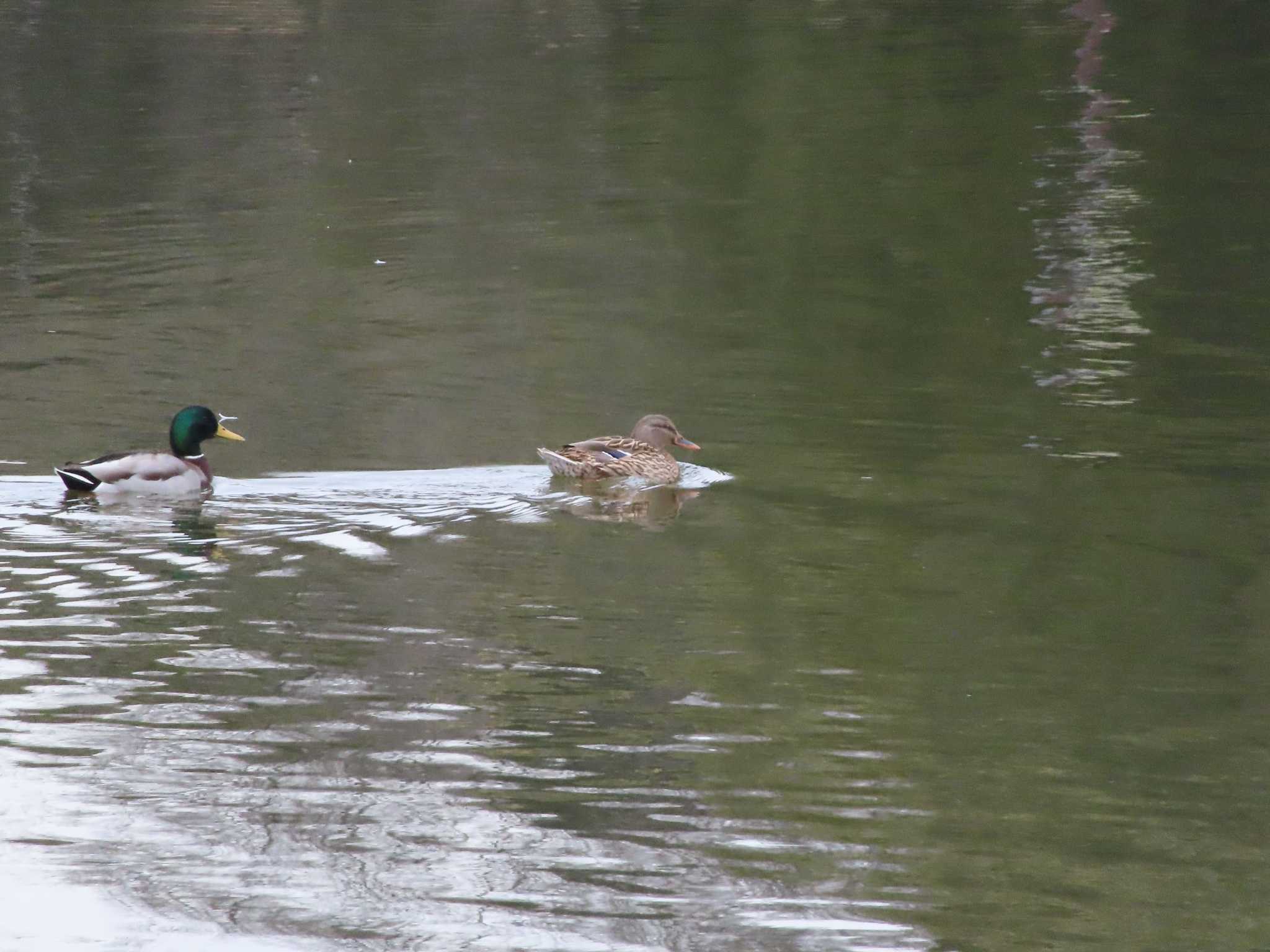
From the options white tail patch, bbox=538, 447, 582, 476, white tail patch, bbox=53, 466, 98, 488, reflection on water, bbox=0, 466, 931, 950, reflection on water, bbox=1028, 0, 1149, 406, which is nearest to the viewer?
reflection on water, bbox=0, 466, 931, 950

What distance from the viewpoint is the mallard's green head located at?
41.3ft

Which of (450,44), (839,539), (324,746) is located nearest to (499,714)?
(324,746)

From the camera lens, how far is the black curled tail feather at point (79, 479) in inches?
464

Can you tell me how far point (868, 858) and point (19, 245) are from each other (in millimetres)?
17312

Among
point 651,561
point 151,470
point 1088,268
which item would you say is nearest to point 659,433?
point 651,561

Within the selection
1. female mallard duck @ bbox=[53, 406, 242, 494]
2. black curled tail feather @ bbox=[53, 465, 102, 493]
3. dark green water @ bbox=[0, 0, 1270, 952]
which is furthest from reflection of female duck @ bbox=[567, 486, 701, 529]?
black curled tail feather @ bbox=[53, 465, 102, 493]

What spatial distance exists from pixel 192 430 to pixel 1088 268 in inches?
390

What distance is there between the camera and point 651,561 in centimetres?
1087

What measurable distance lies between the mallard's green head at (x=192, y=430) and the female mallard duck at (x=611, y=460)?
2.03 m

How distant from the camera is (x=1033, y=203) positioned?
2309 cm

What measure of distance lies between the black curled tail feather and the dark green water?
0.16 metres

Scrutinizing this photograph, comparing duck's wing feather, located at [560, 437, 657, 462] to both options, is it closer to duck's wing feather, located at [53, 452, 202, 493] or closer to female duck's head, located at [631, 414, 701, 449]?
female duck's head, located at [631, 414, 701, 449]

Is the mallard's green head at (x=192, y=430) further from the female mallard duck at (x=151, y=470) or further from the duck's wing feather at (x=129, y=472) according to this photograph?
the duck's wing feather at (x=129, y=472)

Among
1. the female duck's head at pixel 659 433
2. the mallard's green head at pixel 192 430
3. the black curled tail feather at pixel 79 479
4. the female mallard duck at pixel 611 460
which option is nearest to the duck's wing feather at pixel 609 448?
the female mallard duck at pixel 611 460
